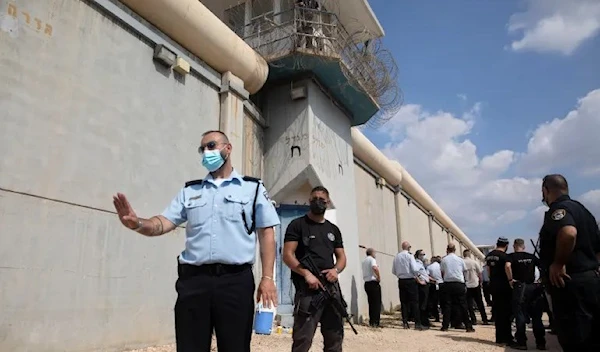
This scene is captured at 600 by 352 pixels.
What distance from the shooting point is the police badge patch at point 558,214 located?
11.1 feet

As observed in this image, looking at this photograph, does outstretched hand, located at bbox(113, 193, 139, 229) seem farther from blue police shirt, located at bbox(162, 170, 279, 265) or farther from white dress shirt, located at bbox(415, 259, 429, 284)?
white dress shirt, located at bbox(415, 259, 429, 284)

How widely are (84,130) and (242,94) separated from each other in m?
3.47

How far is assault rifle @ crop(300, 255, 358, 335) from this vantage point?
372 cm

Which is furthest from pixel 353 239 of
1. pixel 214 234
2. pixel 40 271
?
pixel 214 234

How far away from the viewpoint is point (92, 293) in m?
4.69

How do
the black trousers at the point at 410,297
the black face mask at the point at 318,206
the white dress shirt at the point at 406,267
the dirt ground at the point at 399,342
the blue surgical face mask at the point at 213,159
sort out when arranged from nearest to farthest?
1. the blue surgical face mask at the point at 213,159
2. the black face mask at the point at 318,206
3. the dirt ground at the point at 399,342
4. the black trousers at the point at 410,297
5. the white dress shirt at the point at 406,267

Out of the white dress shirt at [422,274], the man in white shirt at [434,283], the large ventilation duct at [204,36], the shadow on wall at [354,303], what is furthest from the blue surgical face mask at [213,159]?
the man in white shirt at [434,283]

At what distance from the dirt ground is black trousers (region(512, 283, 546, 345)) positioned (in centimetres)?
25

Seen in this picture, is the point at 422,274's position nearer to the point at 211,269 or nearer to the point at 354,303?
the point at 354,303

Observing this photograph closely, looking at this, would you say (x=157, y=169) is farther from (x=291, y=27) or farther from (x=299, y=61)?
(x=291, y=27)

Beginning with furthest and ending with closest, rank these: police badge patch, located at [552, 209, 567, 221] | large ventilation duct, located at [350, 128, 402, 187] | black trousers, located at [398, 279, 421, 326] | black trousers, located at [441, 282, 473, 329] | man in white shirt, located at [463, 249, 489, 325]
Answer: large ventilation duct, located at [350, 128, 402, 187] → man in white shirt, located at [463, 249, 489, 325] → black trousers, located at [398, 279, 421, 326] → black trousers, located at [441, 282, 473, 329] → police badge patch, located at [552, 209, 567, 221]

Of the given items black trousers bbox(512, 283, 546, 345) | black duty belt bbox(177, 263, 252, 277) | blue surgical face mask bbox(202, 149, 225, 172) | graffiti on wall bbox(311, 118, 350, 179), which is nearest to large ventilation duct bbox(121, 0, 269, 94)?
graffiti on wall bbox(311, 118, 350, 179)

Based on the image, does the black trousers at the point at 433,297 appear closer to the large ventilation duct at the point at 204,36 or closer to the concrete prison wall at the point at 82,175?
the large ventilation duct at the point at 204,36

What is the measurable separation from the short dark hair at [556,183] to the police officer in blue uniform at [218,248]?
2419 millimetres
